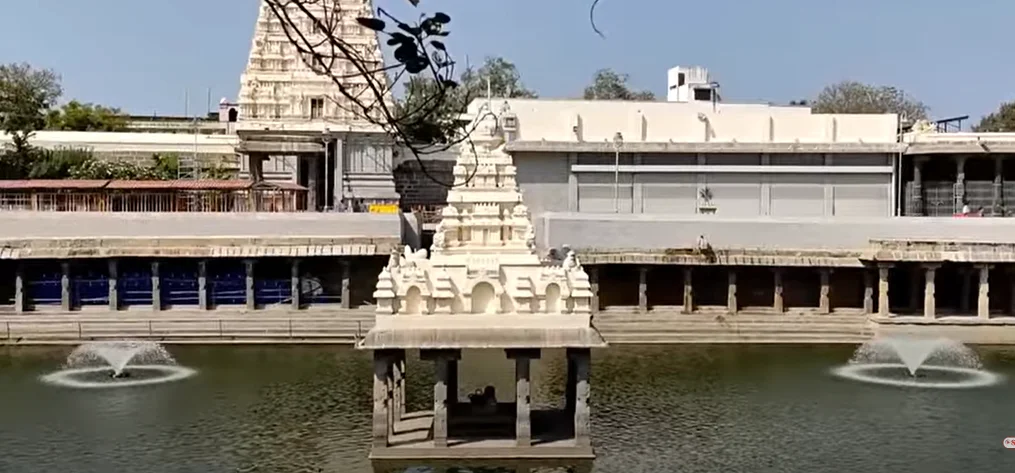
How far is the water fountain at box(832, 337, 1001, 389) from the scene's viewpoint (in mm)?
19016

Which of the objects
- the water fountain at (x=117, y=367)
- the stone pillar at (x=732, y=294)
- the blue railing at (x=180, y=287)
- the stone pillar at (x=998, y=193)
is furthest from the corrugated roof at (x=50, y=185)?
the stone pillar at (x=998, y=193)

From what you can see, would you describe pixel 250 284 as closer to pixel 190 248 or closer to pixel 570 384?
pixel 190 248

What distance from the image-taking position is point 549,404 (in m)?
16.5

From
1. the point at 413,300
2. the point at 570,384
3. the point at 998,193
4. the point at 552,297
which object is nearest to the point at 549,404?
the point at 570,384

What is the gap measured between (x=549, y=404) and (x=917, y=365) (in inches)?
302

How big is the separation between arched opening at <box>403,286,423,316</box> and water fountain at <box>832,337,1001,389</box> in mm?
9235

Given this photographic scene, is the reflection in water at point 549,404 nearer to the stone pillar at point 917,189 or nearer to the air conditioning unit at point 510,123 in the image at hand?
the air conditioning unit at point 510,123

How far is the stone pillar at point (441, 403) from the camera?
1307 centimetres

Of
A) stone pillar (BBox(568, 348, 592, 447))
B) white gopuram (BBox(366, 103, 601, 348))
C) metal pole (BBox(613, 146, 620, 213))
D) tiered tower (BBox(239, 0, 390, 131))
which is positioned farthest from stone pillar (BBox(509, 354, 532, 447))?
tiered tower (BBox(239, 0, 390, 131))

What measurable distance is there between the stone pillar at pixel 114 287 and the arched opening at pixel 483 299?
Result: 14501 mm

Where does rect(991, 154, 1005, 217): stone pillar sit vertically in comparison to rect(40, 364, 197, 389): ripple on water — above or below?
above

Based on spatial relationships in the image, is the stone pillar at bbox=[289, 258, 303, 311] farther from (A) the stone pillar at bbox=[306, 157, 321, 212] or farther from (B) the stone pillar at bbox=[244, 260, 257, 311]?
(A) the stone pillar at bbox=[306, 157, 321, 212]

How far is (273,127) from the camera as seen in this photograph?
32.9 metres

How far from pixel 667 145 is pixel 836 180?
16.4 feet
